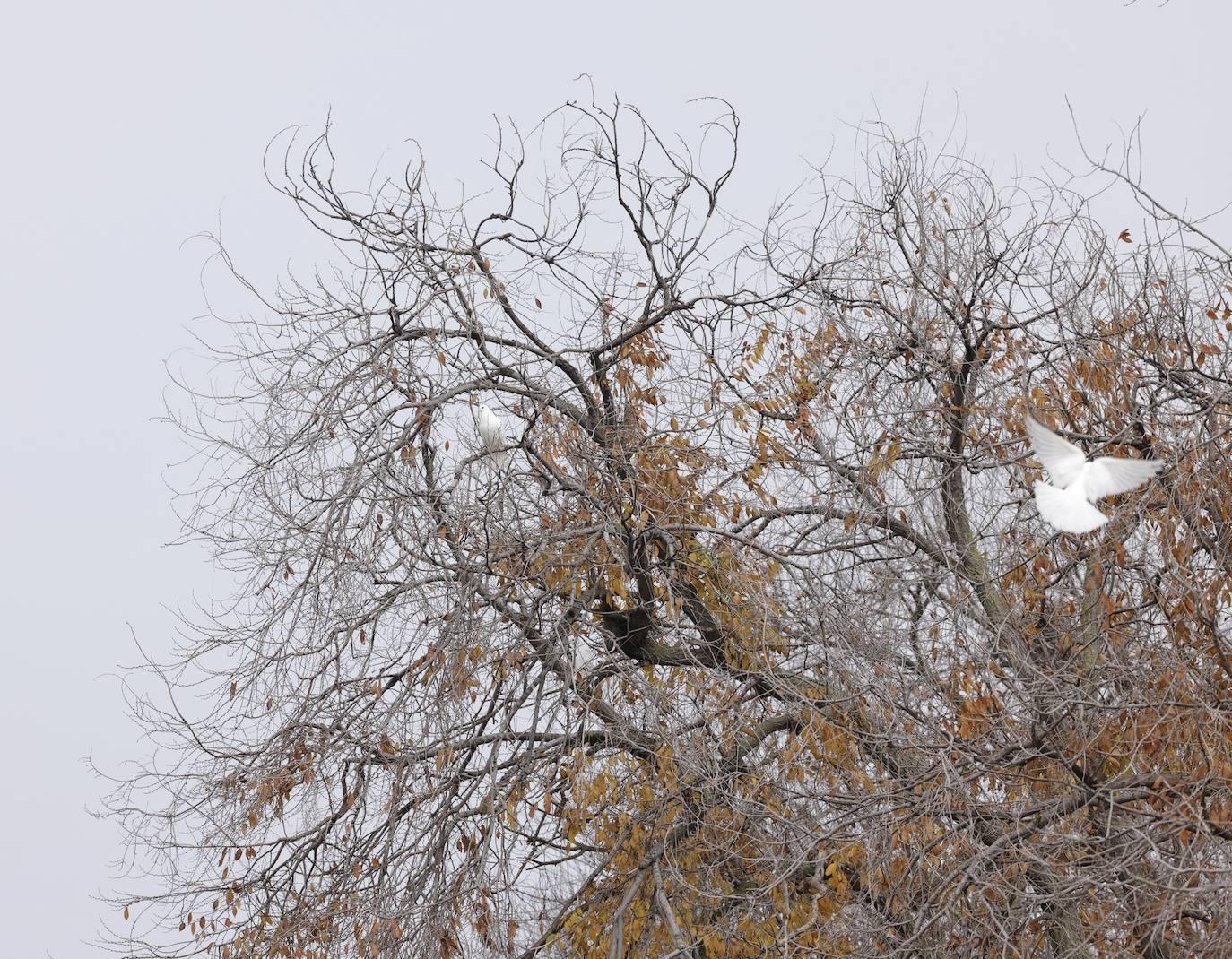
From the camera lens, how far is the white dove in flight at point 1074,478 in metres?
5.27

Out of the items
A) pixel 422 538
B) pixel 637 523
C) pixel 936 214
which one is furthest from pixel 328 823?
pixel 936 214

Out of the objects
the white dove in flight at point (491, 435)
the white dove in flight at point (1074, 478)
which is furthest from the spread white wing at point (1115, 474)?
the white dove in flight at point (491, 435)

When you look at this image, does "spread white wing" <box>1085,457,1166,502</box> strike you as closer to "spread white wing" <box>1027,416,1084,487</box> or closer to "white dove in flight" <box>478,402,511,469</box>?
"spread white wing" <box>1027,416,1084,487</box>

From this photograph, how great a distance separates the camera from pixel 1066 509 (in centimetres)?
531

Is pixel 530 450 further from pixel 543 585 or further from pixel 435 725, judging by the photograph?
pixel 435 725

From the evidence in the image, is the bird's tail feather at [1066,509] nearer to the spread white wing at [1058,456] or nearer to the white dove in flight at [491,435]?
the spread white wing at [1058,456]

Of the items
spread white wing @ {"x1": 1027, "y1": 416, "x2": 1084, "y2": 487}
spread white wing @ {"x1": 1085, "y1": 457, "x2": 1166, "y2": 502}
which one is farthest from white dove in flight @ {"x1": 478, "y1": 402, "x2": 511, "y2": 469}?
spread white wing @ {"x1": 1085, "y1": 457, "x2": 1166, "y2": 502}

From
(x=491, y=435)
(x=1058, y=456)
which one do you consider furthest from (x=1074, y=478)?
(x=491, y=435)

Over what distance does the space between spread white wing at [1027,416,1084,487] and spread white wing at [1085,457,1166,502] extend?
57 mm

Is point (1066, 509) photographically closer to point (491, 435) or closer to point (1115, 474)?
point (1115, 474)

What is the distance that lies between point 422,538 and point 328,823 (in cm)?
178

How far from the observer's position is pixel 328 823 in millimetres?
6855

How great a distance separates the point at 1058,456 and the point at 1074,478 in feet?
0.34

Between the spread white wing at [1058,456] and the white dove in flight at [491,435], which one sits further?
the white dove in flight at [491,435]
